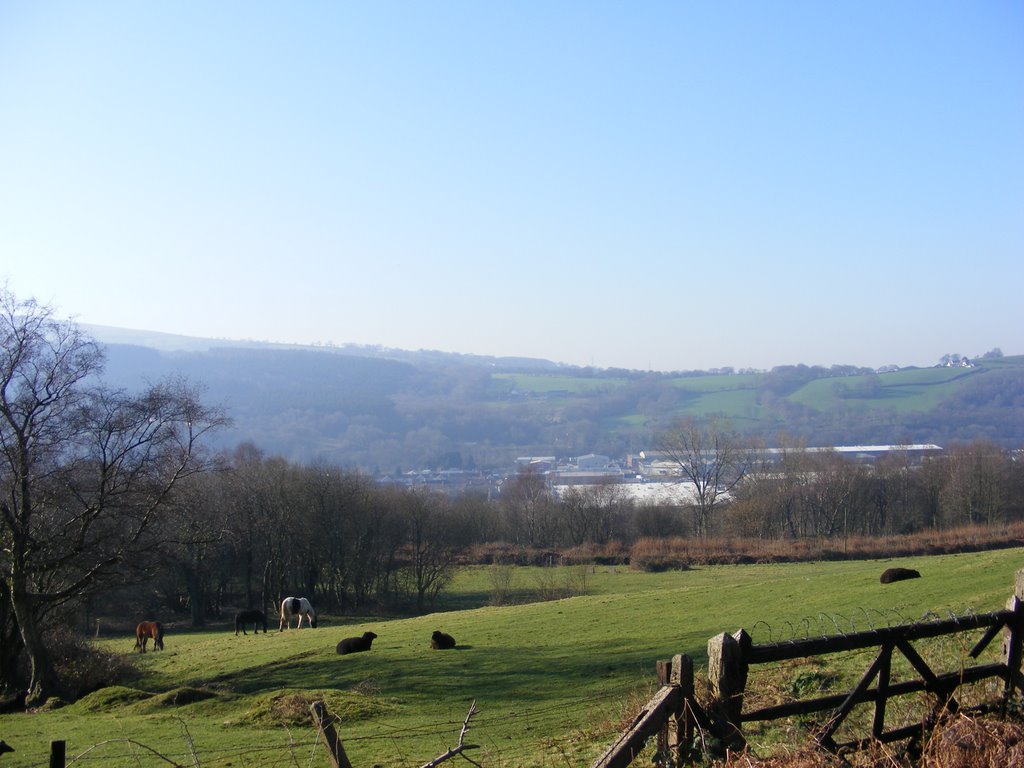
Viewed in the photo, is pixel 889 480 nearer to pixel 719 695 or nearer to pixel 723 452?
pixel 723 452

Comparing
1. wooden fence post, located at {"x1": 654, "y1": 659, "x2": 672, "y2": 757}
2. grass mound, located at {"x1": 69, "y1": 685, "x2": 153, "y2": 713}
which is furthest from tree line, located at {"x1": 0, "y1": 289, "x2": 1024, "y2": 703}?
wooden fence post, located at {"x1": 654, "y1": 659, "x2": 672, "y2": 757}

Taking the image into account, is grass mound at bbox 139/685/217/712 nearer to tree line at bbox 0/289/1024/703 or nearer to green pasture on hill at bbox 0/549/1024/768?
green pasture on hill at bbox 0/549/1024/768

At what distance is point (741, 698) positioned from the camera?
641 cm

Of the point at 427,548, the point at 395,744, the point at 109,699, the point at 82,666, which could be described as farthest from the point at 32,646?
the point at 427,548

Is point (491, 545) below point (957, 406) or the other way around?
below

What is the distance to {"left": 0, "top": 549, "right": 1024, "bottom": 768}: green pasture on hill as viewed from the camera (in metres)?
13.7

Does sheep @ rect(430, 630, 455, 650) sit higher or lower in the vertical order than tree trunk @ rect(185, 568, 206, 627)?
higher

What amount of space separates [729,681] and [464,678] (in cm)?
1716

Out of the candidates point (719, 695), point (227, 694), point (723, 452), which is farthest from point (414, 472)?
point (719, 695)

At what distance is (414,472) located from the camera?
638ft

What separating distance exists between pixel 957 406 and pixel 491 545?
146654mm

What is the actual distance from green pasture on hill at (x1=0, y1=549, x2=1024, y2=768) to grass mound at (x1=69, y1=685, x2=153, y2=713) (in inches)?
2.7

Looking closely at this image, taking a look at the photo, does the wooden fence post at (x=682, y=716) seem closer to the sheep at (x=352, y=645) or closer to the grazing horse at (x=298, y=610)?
the sheep at (x=352, y=645)

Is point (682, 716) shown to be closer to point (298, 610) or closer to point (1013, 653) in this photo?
point (1013, 653)
